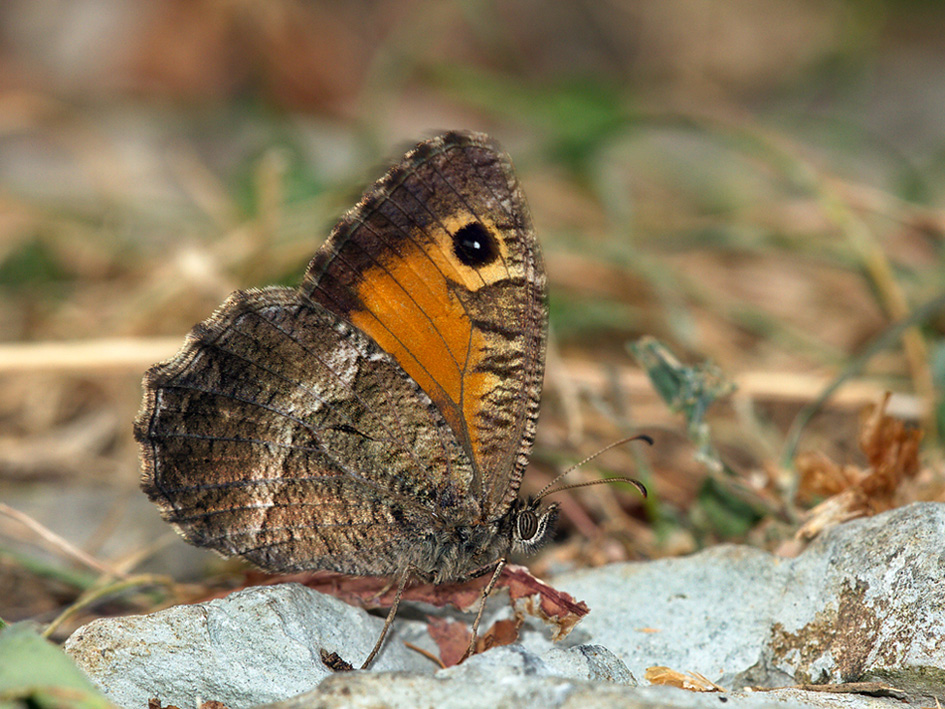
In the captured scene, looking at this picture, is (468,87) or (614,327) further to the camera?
(468,87)

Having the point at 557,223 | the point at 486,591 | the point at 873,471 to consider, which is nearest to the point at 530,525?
Answer: the point at 486,591

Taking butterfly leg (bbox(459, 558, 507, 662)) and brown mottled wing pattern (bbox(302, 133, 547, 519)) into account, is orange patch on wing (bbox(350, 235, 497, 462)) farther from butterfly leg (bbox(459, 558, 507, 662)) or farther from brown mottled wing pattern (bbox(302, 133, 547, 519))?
butterfly leg (bbox(459, 558, 507, 662))

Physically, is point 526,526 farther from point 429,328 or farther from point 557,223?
point 557,223

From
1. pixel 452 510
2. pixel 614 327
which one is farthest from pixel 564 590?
pixel 614 327

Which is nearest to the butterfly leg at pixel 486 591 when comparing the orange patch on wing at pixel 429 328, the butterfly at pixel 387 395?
the butterfly at pixel 387 395

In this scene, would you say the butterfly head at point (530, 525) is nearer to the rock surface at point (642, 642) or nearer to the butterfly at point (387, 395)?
the butterfly at point (387, 395)

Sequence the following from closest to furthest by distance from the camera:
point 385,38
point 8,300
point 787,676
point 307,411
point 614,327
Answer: point 787,676 < point 307,411 < point 614,327 < point 8,300 < point 385,38

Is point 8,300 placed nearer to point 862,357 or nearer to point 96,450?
point 96,450

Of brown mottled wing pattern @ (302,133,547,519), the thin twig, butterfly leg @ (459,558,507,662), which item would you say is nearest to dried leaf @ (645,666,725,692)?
butterfly leg @ (459,558,507,662)
